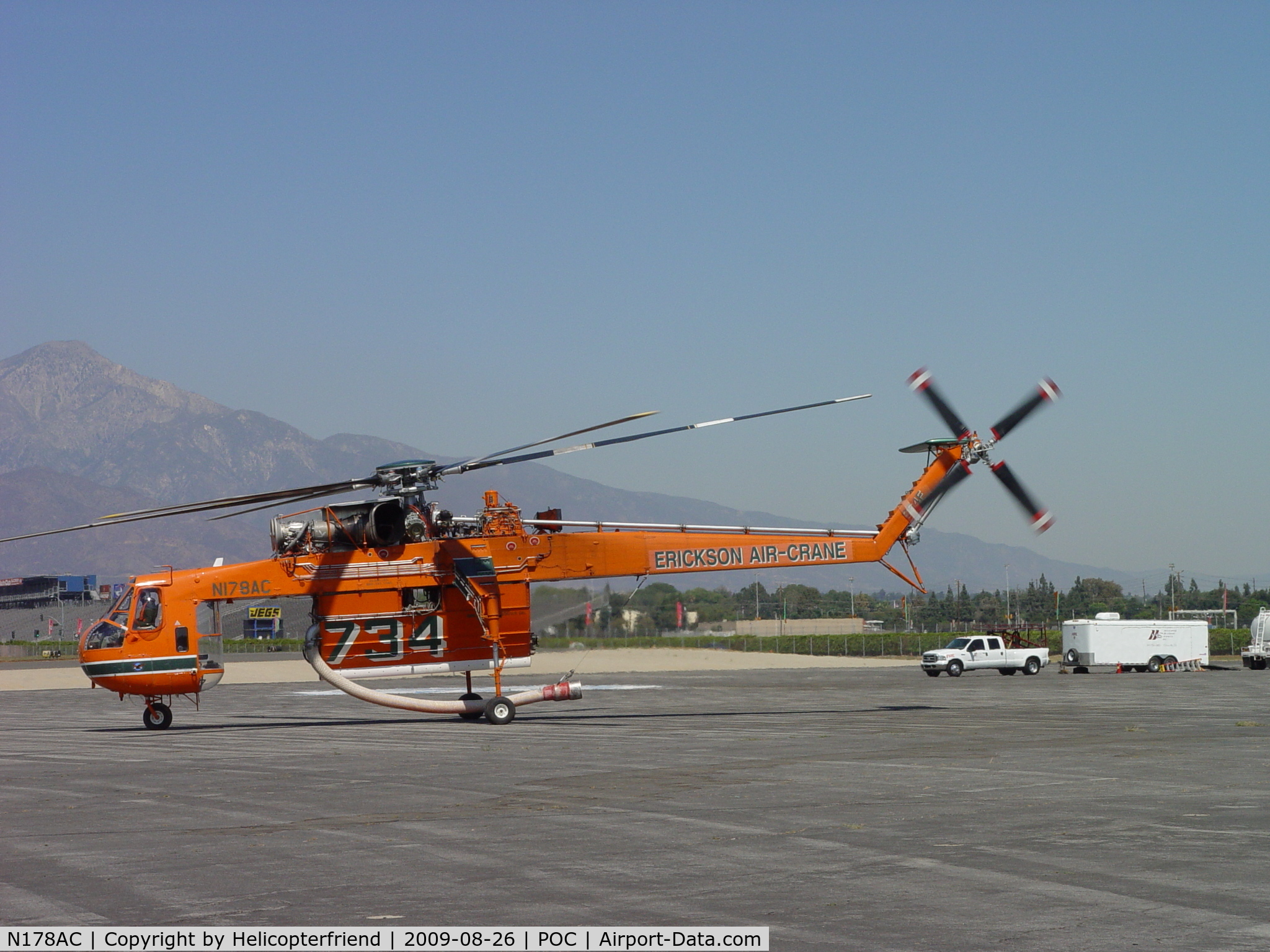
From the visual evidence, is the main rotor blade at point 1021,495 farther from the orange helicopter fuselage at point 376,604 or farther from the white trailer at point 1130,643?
the white trailer at point 1130,643

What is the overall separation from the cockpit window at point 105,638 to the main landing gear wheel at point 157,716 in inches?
73.4

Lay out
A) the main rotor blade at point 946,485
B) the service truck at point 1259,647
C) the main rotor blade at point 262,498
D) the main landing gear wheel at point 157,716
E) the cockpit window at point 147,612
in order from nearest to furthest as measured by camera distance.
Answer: the main rotor blade at point 262,498 → the cockpit window at point 147,612 → the main landing gear wheel at point 157,716 → the main rotor blade at point 946,485 → the service truck at point 1259,647

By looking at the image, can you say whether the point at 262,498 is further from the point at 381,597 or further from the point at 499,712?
the point at 499,712

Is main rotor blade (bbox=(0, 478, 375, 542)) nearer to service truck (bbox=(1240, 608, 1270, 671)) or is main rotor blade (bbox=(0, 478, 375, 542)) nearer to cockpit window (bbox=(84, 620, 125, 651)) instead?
cockpit window (bbox=(84, 620, 125, 651))

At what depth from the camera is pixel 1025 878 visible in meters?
10.9

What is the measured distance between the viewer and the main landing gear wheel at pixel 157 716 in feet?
97.7

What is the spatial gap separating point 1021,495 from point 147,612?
73.6 feet

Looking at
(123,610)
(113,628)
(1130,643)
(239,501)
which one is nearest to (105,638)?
(113,628)

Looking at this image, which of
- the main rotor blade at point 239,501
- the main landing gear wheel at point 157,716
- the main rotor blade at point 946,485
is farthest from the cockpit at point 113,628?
the main rotor blade at point 946,485

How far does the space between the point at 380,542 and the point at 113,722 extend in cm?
991

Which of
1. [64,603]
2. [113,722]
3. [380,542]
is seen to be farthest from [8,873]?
[64,603]

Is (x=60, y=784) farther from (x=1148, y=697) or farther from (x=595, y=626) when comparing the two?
(x=1148, y=697)

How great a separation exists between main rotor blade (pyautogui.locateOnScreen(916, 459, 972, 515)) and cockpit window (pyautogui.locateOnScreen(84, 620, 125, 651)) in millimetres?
20324

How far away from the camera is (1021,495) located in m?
33.6
